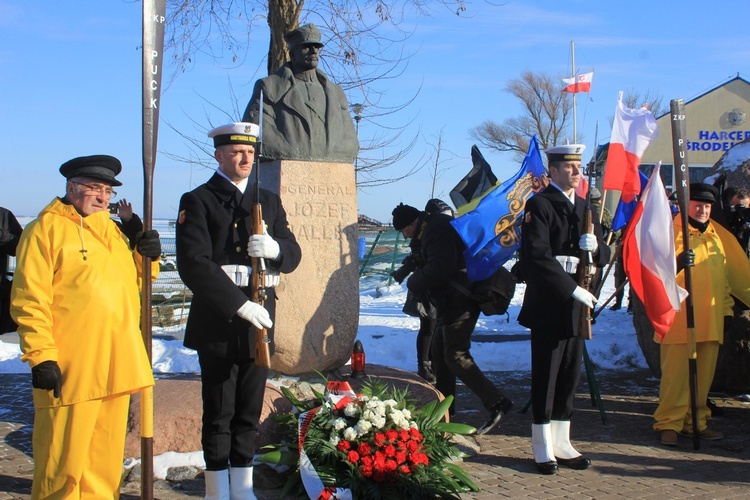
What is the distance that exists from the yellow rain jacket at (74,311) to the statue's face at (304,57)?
2907 millimetres

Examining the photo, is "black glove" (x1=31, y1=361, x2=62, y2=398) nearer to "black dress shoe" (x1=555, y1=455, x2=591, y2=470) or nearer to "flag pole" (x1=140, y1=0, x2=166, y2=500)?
"flag pole" (x1=140, y1=0, x2=166, y2=500)

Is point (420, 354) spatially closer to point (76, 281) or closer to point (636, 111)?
point (636, 111)

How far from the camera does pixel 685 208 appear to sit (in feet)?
19.1

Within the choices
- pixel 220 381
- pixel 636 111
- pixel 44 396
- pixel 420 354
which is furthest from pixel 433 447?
pixel 420 354

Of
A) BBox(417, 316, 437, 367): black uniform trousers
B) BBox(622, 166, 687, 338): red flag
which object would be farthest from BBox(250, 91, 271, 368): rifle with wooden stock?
BBox(417, 316, 437, 367): black uniform trousers

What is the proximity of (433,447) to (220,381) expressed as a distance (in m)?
1.35

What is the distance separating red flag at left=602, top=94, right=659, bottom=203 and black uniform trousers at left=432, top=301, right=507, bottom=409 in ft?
4.79

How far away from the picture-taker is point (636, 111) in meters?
5.99

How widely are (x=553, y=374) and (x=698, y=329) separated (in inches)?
60.6

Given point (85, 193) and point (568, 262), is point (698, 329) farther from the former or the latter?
point (85, 193)

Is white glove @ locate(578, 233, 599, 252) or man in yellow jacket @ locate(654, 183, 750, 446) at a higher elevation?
white glove @ locate(578, 233, 599, 252)

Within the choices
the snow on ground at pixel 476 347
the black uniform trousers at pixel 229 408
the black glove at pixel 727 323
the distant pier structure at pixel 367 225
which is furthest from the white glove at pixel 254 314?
the distant pier structure at pixel 367 225

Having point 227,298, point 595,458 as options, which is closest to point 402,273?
point 595,458

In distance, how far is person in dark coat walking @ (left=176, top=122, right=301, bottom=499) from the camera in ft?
13.7
